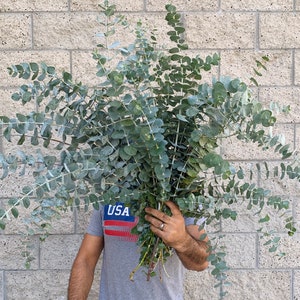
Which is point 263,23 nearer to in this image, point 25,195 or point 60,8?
point 60,8

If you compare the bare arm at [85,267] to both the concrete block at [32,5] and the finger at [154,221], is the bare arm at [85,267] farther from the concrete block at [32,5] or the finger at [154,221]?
the concrete block at [32,5]

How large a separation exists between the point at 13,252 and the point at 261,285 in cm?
133

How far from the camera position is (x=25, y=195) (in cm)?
161

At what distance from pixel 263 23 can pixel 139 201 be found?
→ 1.55 metres

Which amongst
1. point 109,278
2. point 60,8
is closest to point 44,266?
point 109,278

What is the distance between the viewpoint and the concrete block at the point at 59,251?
122 inches

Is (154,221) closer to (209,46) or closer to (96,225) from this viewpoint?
(96,225)

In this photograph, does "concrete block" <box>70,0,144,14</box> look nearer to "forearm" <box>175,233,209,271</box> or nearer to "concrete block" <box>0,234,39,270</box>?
"concrete block" <box>0,234,39,270</box>

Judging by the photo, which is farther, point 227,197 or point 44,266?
point 44,266

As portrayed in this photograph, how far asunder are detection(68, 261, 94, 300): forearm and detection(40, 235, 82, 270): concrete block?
487mm

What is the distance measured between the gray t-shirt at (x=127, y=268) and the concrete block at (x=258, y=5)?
1.25 meters

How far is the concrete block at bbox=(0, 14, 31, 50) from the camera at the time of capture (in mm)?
3051

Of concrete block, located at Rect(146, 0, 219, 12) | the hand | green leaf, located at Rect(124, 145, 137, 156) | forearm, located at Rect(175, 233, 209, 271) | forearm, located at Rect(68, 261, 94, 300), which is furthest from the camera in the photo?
concrete block, located at Rect(146, 0, 219, 12)

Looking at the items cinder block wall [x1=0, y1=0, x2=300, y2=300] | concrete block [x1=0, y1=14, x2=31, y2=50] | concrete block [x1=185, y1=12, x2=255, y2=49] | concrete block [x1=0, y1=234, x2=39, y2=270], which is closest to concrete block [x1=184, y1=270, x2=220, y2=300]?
cinder block wall [x1=0, y1=0, x2=300, y2=300]
